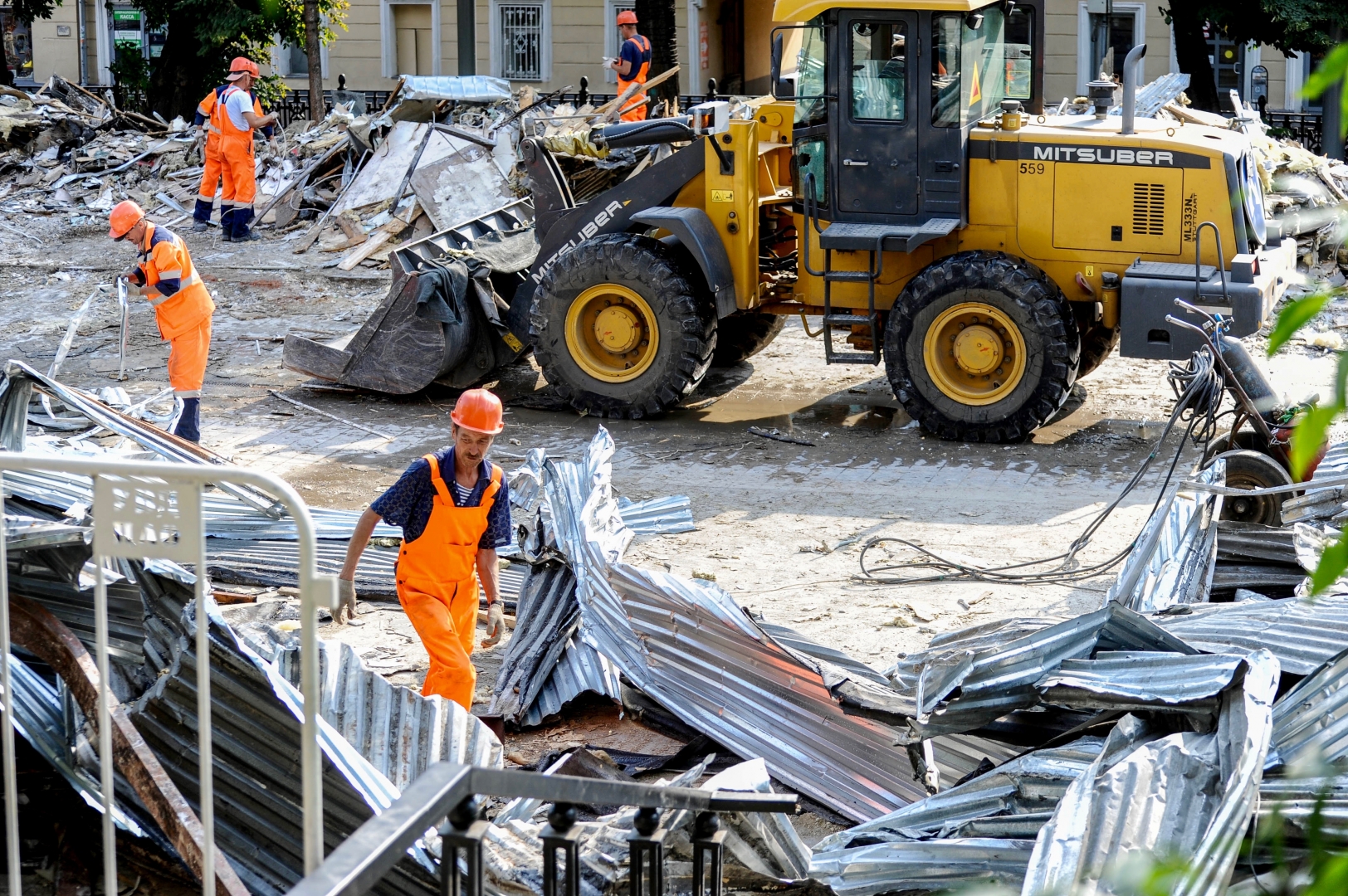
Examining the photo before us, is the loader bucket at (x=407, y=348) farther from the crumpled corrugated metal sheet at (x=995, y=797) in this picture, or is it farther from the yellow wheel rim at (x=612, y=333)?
the crumpled corrugated metal sheet at (x=995, y=797)

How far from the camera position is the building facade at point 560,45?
2764cm

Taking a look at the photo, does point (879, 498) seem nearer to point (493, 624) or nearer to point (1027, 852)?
point (493, 624)

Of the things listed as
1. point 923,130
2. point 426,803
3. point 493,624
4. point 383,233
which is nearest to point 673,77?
point 383,233

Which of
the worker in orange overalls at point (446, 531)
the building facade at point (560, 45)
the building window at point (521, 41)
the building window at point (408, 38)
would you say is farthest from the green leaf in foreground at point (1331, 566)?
the building window at point (408, 38)

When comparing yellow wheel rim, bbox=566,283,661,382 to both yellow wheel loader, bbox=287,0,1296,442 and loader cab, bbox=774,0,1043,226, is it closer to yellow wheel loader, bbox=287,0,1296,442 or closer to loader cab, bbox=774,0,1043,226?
yellow wheel loader, bbox=287,0,1296,442

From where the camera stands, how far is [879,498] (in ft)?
28.7

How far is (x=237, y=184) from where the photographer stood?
16859mm

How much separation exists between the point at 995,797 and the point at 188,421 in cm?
638

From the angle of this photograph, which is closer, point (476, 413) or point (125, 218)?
point (476, 413)

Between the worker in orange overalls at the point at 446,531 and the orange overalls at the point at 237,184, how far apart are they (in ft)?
39.9

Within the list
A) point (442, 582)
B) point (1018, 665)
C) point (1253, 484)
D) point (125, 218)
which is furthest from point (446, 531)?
point (125, 218)

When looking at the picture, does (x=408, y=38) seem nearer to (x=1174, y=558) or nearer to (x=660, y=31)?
(x=660, y=31)

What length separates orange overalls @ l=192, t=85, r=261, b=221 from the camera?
1659 cm

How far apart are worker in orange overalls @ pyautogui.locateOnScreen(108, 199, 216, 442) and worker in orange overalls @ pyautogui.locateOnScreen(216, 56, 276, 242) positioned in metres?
7.60
